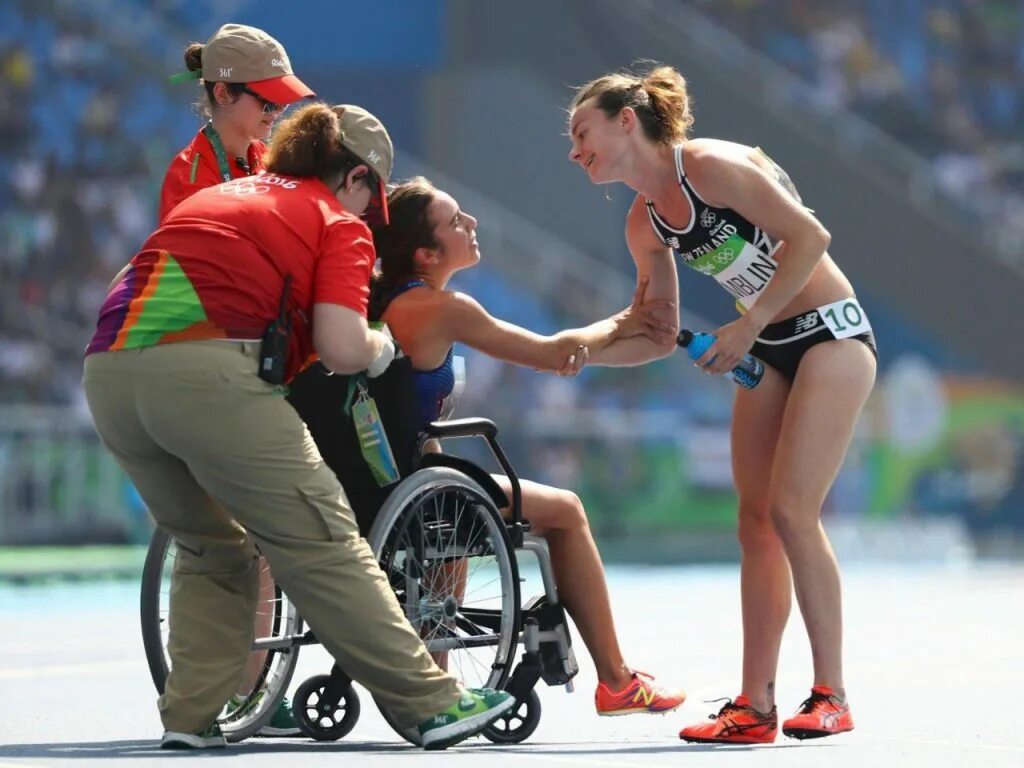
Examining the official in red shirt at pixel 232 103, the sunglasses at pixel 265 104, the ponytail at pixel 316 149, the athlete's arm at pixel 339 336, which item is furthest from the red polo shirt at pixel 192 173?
the athlete's arm at pixel 339 336

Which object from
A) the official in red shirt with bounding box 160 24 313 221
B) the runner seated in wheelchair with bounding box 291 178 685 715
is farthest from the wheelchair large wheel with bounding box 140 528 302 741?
the official in red shirt with bounding box 160 24 313 221

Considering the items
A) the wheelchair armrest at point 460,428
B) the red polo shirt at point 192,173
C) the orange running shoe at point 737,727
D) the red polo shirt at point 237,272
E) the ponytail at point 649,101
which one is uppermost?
the ponytail at point 649,101

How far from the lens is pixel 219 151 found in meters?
5.85

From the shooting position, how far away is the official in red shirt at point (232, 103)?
5723mm

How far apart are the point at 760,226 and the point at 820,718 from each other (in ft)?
4.58

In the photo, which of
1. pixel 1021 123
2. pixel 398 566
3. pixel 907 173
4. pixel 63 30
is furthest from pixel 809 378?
pixel 1021 123

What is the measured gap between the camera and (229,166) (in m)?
5.87

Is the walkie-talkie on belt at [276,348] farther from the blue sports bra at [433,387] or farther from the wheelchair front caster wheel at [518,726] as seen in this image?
the wheelchair front caster wheel at [518,726]

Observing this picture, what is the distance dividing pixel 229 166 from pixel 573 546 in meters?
1.52

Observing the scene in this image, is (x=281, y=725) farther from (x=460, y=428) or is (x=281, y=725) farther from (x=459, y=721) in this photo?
(x=460, y=428)

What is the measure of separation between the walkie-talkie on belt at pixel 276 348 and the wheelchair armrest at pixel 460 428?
0.62 meters

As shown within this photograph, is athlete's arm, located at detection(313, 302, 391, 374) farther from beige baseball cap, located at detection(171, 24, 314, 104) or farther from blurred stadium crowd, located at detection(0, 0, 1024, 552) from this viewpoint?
blurred stadium crowd, located at detection(0, 0, 1024, 552)

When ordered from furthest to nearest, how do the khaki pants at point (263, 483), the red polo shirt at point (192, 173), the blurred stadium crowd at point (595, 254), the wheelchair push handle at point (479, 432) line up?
the blurred stadium crowd at point (595, 254) → the red polo shirt at point (192, 173) → the wheelchair push handle at point (479, 432) → the khaki pants at point (263, 483)

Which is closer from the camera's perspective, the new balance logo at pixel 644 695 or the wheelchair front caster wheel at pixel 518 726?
the wheelchair front caster wheel at pixel 518 726
